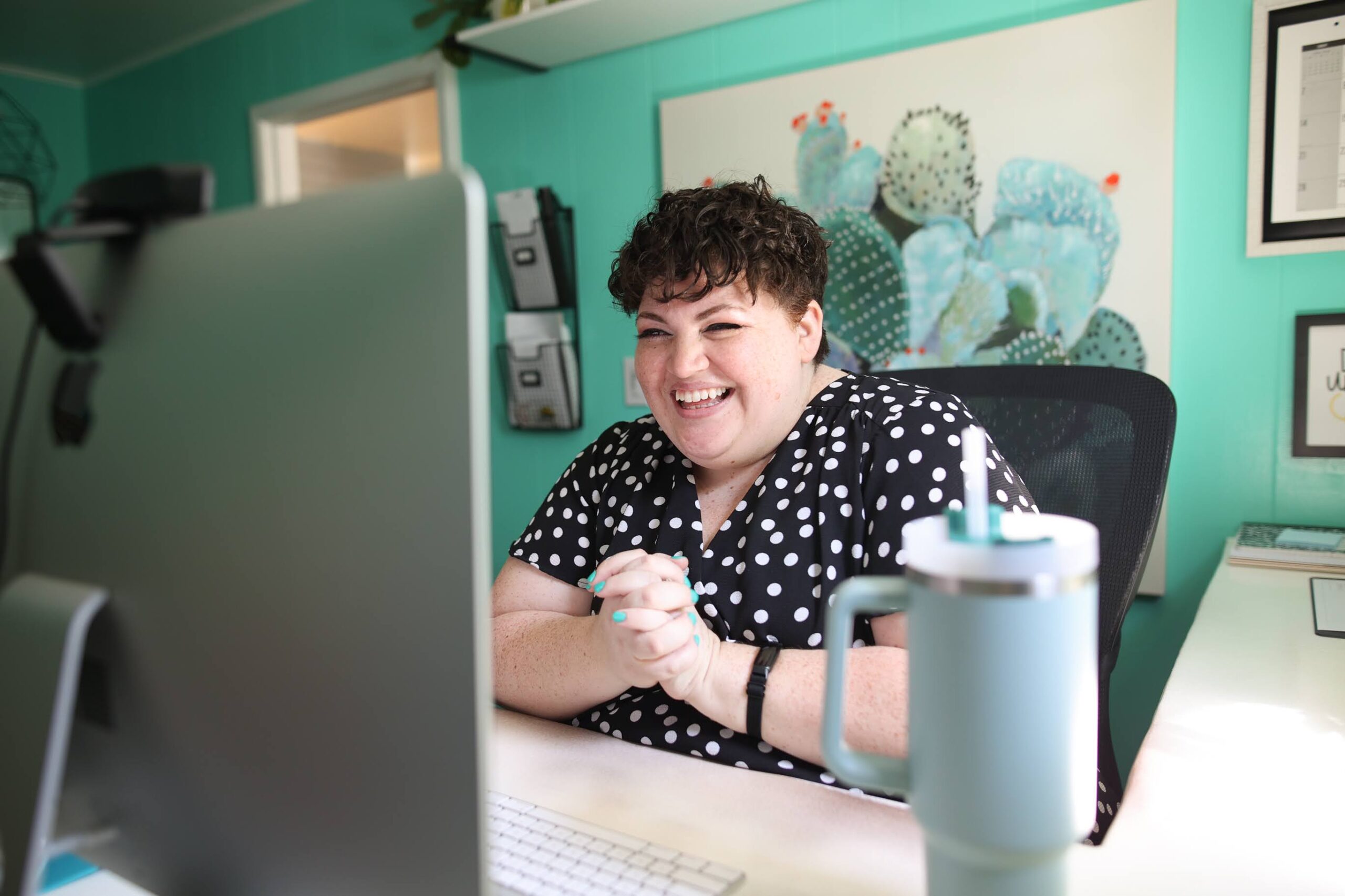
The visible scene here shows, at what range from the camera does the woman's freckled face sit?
1124 mm

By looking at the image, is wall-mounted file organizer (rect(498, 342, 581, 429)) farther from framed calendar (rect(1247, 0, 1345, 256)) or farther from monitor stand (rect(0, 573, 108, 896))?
monitor stand (rect(0, 573, 108, 896))

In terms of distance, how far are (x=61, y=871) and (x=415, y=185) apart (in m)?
0.57

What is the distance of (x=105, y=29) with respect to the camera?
3.72 metres

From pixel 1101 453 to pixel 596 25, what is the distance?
6.11ft

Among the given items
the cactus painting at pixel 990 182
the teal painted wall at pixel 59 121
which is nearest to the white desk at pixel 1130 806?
the cactus painting at pixel 990 182

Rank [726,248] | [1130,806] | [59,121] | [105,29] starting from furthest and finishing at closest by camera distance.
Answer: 1. [59,121]
2. [105,29]
3. [726,248]
4. [1130,806]

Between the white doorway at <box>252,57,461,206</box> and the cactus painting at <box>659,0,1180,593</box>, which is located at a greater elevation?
the white doorway at <box>252,57,461,206</box>

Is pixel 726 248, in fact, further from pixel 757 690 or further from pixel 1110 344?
pixel 1110 344

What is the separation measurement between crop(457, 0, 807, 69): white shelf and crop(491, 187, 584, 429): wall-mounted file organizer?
0.40 meters

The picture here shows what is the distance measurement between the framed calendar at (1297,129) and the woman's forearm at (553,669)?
1.55m

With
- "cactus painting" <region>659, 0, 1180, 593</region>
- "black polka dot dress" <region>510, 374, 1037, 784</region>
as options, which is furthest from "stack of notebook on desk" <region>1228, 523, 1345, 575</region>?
"black polka dot dress" <region>510, 374, 1037, 784</region>

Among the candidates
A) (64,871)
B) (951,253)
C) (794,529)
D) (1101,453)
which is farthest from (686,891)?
(951,253)

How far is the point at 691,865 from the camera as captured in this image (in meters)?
0.61

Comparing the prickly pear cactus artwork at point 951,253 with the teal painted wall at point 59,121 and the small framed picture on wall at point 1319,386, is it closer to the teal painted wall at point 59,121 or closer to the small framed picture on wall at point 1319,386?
the small framed picture on wall at point 1319,386
